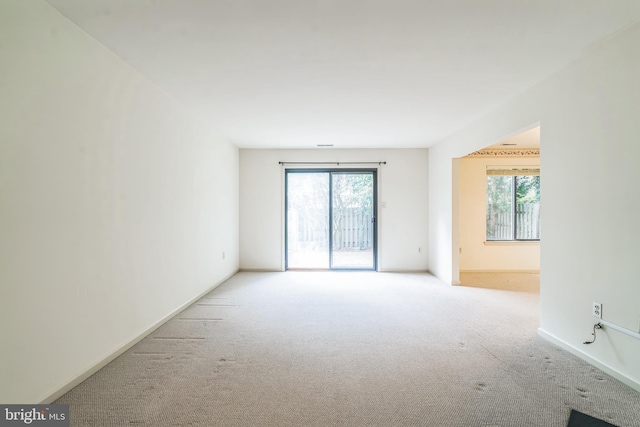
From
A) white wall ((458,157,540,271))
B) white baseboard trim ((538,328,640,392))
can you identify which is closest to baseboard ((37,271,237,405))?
white baseboard trim ((538,328,640,392))

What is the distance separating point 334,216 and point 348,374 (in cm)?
390

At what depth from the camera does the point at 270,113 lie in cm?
363

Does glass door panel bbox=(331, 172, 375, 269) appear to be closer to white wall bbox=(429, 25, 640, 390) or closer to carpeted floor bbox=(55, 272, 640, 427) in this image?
carpeted floor bbox=(55, 272, 640, 427)

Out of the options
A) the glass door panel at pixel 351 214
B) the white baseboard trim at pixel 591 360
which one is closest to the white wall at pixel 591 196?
the white baseboard trim at pixel 591 360

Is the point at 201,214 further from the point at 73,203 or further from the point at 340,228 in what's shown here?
the point at 340,228

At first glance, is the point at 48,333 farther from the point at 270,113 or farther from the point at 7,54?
the point at 270,113

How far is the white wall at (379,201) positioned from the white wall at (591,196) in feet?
9.00

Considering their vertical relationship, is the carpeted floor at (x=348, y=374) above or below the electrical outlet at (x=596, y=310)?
below

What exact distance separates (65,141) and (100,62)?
2.34ft

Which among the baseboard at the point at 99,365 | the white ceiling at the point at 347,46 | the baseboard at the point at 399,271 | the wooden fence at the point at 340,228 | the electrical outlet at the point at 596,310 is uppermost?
the white ceiling at the point at 347,46

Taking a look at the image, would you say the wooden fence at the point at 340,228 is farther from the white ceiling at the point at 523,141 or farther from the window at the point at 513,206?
Result: the white ceiling at the point at 523,141

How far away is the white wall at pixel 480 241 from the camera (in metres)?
5.62

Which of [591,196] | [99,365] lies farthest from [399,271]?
[99,365]

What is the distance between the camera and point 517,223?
5.78 m
